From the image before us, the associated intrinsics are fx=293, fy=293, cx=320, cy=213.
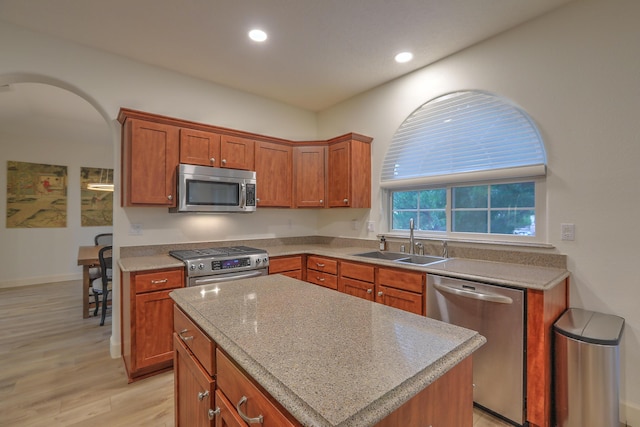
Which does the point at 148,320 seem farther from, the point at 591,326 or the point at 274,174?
the point at 591,326

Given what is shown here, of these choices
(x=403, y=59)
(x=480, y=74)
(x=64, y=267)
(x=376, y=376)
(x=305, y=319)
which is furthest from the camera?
(x=64, y=267)

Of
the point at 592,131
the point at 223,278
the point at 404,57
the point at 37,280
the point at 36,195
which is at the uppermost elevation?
the point at 404,57

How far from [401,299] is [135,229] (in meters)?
2.58

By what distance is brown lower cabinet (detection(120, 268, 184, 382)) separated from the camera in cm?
231

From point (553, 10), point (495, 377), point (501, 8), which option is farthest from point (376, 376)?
point (553, 10)

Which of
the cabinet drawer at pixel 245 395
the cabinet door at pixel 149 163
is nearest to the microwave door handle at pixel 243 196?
the cabinet door at pixel 149 163

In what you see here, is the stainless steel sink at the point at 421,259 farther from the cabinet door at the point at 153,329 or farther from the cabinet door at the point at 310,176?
the cabinet door at the point at 153,329

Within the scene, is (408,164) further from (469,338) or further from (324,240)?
(469,338)

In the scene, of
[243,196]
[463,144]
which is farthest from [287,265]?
[463,144]

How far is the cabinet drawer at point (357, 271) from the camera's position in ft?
8.81

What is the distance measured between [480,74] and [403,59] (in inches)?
28.4

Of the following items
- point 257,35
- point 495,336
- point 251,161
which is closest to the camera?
point 495,336

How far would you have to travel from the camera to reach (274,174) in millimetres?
3520

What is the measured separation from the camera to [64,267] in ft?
18.4
